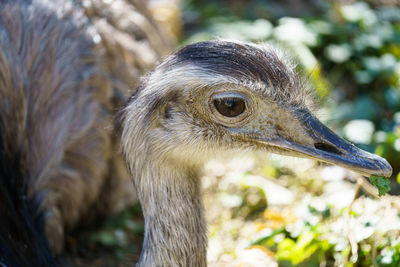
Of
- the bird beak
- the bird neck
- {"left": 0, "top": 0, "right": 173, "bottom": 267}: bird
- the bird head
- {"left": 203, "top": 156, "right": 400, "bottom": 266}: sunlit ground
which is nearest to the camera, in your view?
the bird beak

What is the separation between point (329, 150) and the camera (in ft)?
7.71

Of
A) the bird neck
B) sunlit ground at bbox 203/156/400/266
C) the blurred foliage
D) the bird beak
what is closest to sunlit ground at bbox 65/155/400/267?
sunlit ground at bbox 203/156/400/266

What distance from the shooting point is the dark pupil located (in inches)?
94.4

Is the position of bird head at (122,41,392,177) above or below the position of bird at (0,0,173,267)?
below

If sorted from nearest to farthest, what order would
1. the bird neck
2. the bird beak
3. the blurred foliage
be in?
the bird beak < the bird neck < the blurred foliage

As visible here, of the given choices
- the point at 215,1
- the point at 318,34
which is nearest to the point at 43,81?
the point at 318,34

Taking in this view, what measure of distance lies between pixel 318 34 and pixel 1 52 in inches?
118

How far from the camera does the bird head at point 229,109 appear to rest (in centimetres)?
237

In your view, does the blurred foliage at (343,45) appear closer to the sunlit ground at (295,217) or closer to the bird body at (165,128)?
the sunlit ground at (295,217)

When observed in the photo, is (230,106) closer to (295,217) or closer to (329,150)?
(329,150)

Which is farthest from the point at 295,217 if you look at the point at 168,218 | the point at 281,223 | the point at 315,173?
the point at 168,218

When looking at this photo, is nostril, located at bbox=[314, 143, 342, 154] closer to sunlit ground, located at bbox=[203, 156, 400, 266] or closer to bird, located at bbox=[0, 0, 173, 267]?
sunlit ground, located at bbox=[203, 156, 400, 266]

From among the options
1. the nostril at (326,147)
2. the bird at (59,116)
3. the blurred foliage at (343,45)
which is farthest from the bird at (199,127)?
the blurred foliage at (343,45)

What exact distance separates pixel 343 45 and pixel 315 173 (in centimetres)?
151
